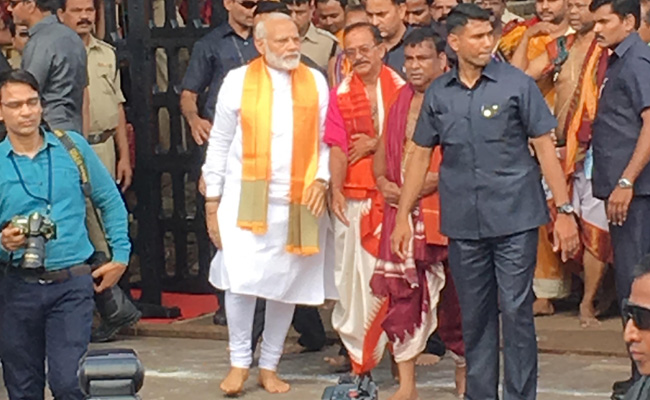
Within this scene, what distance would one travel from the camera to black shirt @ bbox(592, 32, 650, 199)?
733cm

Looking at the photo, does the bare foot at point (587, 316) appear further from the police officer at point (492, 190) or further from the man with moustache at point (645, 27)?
the police officer at point (492, 190)

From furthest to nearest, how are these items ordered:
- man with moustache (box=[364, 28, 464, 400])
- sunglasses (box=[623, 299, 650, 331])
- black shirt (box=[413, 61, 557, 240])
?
man with moustache (box=[364, 28, 464, 400])
black shirt (box=[413, 61, 557, 240])
sunglasses (box=[623, 299, 650, 331])

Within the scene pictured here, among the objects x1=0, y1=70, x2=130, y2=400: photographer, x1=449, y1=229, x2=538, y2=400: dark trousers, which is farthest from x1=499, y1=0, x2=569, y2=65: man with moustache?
x1=0, y1=70, x2=130, y2=400: photographer

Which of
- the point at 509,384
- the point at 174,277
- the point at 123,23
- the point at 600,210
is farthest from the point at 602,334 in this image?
the point at 123,23

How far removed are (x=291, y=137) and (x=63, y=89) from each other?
149 cm

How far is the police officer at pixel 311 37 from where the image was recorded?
9000 millimetres

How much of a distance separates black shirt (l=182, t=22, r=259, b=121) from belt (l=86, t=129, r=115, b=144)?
0.68 m

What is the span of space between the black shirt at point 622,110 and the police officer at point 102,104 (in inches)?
123

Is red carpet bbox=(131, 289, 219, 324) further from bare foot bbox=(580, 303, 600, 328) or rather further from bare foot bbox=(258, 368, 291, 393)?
bare foot bbox=(580, 303, 600, 328)

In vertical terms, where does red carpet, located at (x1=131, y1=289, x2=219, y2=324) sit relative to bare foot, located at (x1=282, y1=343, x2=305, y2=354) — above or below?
below

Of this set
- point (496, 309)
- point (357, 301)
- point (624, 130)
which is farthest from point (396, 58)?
point (496, 309)

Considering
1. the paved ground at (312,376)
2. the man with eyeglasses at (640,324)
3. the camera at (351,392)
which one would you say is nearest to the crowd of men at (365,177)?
the paved ground at (312,376)

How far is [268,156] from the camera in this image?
26.0ft

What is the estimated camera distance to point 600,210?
29.9 feet
